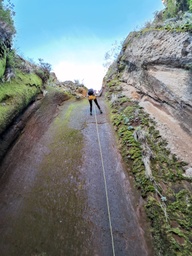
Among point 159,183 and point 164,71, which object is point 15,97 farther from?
point 164,71

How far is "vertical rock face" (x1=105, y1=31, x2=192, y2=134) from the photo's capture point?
25.1ft

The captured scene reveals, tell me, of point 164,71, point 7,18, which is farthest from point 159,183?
point 7,18

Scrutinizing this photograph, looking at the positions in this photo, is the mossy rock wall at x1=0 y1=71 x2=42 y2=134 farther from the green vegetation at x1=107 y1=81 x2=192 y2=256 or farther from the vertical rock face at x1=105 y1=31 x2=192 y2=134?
the vertical rock face at x1=105 y1=31 x2=192 y2=134

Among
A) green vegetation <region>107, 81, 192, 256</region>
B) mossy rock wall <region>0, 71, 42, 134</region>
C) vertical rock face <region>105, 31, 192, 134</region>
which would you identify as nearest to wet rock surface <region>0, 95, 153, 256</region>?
green vegetation <region>107, 81, 192, 256</region>

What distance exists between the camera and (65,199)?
17.7 feet

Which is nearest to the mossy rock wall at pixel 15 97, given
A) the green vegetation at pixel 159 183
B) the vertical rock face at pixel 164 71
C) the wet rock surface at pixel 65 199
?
the wet rock surface at pixel 65 199

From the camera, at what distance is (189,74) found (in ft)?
25.0

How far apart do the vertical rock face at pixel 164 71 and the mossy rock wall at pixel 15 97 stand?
5722 millimetres

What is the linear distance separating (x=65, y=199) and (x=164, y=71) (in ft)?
23.9

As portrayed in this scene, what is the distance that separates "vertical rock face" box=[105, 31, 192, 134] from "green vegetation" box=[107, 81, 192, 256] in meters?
1.30

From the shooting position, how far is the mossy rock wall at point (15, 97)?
23.1 ft

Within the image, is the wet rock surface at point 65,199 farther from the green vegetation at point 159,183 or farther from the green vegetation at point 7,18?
the green vegetation at point 7,18

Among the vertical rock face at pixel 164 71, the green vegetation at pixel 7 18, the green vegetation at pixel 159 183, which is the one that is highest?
the green vegetation at pixel 7 18

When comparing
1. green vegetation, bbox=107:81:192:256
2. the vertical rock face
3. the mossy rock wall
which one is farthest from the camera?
the vertical rock face
